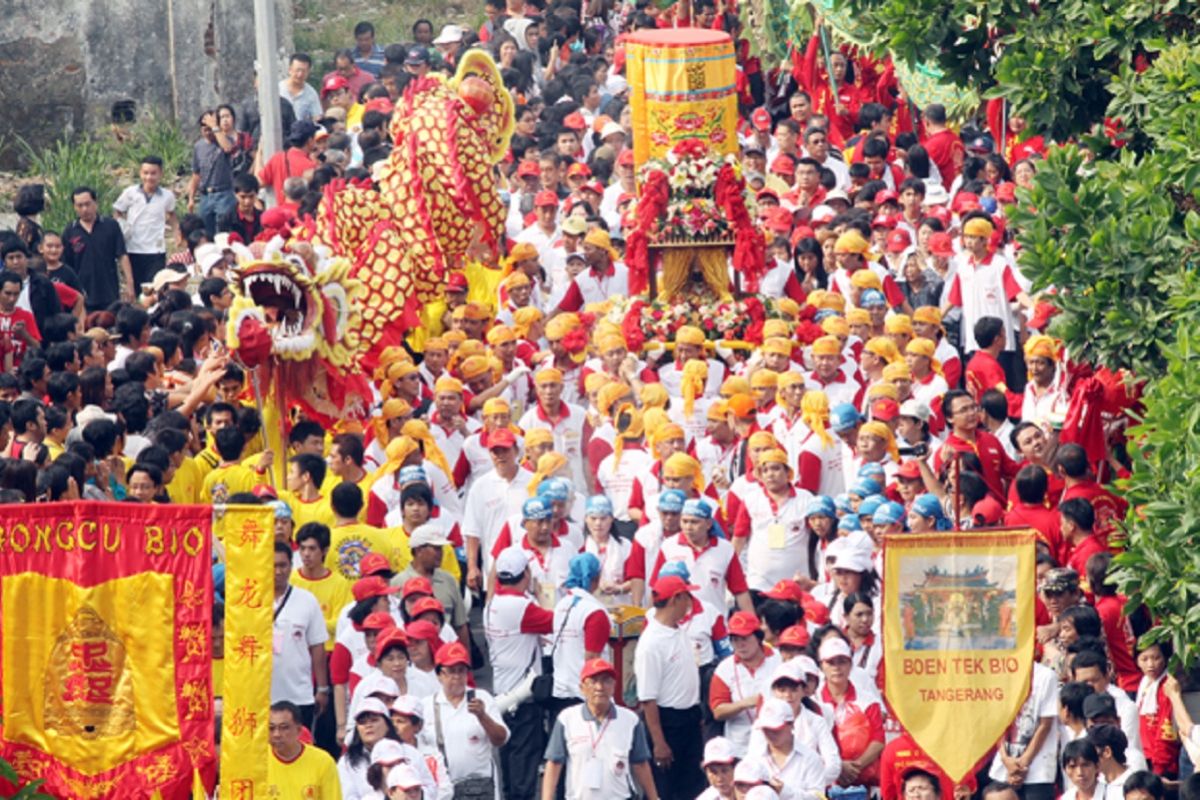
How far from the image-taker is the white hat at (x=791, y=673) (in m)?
14.7

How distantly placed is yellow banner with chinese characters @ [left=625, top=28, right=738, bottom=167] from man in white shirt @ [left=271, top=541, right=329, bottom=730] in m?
7.99

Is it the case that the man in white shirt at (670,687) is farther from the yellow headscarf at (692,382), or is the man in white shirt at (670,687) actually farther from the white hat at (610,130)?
the white hat at (610,130)

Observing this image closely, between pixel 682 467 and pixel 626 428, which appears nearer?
pixel 682 467

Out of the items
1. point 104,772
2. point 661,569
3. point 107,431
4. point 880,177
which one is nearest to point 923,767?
point 661,569

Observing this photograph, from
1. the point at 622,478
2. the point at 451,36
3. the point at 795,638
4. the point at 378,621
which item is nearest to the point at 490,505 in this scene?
the point at 622,478

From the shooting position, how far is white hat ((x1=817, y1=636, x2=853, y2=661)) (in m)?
15.1

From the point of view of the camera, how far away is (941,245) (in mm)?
21562

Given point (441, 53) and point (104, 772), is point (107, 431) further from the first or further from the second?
point (441, 53)

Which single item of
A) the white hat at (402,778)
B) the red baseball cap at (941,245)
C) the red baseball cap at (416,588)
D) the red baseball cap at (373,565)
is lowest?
the white hat at (402,778)

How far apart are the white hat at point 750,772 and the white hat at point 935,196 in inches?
355

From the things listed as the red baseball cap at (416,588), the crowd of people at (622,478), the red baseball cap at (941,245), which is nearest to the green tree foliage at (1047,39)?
the crowd of people at (622,478)

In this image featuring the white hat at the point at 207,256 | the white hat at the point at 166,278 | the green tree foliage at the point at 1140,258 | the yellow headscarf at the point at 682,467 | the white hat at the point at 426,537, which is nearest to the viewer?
the green tree foliage at the point at 1140,258

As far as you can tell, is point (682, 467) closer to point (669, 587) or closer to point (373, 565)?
point (669, 587)

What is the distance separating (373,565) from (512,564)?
Result: 0.71 m
